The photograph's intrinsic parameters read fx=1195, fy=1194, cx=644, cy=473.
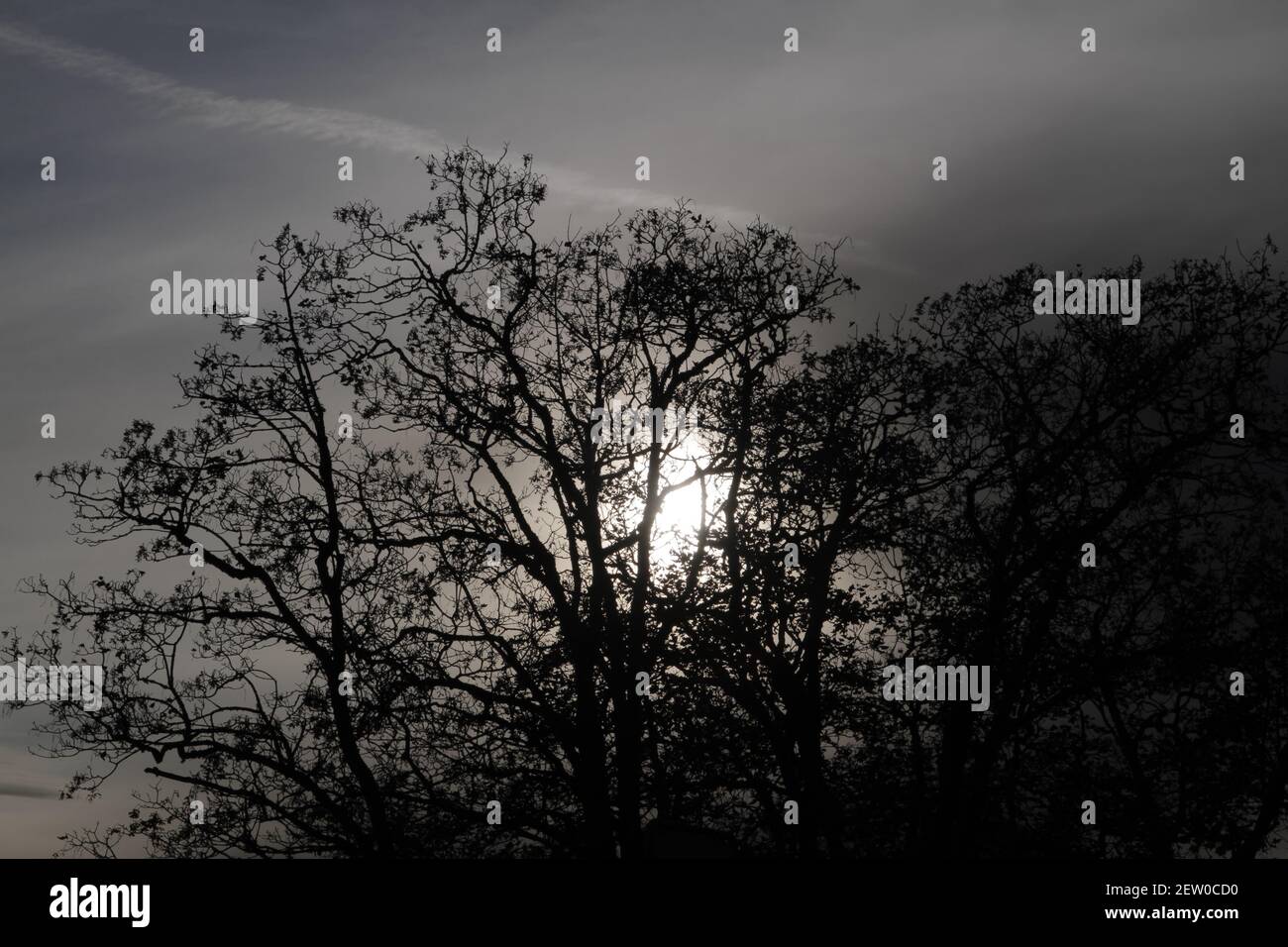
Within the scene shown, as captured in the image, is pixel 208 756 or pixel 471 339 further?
pixel 471 339

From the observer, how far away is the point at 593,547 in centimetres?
1864

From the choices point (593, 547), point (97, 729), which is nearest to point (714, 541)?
point (593, 547)

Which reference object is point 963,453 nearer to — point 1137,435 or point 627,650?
point 1137,435

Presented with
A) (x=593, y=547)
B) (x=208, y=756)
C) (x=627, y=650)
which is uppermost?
(x=593, y=547)

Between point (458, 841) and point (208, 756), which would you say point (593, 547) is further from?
point (208, 756)

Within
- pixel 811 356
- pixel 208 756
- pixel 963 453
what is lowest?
pixel 208 756

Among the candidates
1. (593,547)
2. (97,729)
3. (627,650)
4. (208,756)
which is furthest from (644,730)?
(97,729)

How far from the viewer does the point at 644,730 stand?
19594mm

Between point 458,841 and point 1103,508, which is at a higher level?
point 1103,508
